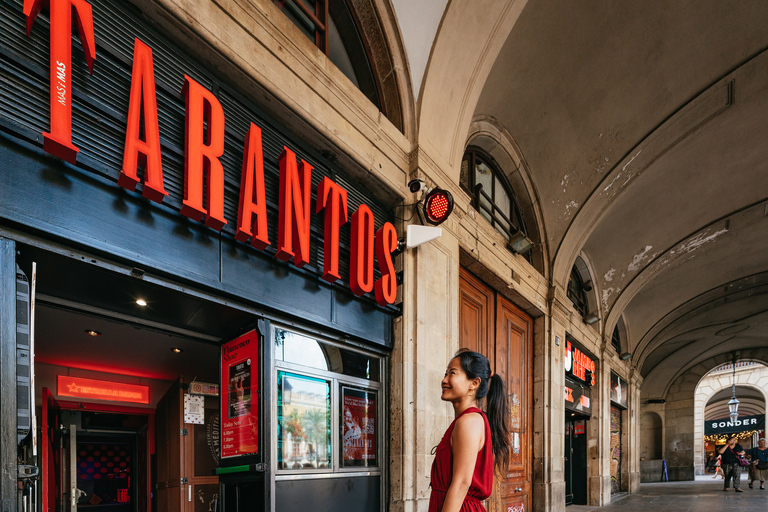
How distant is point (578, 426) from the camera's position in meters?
14.5

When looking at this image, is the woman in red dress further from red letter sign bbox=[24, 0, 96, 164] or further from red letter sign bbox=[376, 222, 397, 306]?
red letter sign bbox=[376, 222, 397, 306]

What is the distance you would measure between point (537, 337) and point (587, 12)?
5.89 meters

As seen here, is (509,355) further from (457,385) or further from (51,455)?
(51,455)

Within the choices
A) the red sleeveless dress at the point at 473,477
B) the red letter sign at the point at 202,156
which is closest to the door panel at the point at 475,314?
the red letter sign at the point at 202,156

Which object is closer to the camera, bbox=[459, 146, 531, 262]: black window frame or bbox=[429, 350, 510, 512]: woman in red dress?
bbox=[429, 350, 510, 512]: woman in red dress

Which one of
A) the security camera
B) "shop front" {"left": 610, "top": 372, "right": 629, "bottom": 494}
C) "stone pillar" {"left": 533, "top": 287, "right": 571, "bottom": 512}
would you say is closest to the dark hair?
the security camera

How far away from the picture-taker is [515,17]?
6699 mm

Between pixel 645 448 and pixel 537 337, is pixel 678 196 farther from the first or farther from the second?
pixel 645 448

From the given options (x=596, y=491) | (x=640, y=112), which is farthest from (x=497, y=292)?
(x=596, y=491)

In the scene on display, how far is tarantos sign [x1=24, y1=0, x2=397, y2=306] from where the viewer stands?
9.12 feet

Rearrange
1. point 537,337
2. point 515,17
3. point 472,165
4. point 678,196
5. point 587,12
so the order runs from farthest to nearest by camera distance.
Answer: point 678,196
point 537,337
point 472,165
point 587,12
point 515,17

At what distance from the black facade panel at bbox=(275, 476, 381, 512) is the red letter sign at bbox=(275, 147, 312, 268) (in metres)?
1.82

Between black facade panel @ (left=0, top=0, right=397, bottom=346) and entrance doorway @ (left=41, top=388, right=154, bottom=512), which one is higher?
black facade panel @ (left=0, top=0, right=397, bottom=346)

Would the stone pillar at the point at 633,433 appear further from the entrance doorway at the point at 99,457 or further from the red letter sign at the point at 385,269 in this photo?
the red letter sign at the point at 385,269
